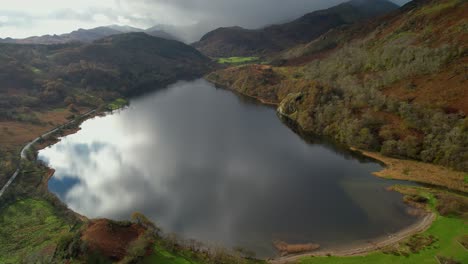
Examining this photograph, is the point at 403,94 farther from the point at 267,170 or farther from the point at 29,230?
the point at 29,230

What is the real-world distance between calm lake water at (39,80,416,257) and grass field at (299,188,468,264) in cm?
484

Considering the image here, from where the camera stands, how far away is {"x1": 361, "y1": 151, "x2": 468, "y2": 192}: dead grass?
195 ft

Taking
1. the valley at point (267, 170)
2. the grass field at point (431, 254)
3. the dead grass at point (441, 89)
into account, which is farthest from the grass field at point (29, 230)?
the dead grass at point (441, 89)

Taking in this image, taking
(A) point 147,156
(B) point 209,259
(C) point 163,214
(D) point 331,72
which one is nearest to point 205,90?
(D) point 331,72

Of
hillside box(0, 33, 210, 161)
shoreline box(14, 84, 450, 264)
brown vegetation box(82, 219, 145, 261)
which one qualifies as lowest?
shoreline box(14, 84, 450, 264)

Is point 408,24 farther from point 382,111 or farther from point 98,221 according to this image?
point 98,221

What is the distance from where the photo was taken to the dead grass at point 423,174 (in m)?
59.3

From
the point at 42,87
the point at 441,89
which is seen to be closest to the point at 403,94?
the point at 441,89

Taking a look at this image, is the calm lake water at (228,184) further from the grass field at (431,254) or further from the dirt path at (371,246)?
the grass field at (431,254)

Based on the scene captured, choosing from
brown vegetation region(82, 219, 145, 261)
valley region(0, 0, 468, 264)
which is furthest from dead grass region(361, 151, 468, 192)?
brown vegetation region(82, 219, 145, 261)

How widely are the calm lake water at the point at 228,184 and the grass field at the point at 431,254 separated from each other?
4.84 metres

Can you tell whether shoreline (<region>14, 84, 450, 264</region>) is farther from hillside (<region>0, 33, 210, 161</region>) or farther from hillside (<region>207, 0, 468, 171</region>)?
hillside (<region>0, 33, 210, 161</region>)

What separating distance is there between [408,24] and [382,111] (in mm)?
84522

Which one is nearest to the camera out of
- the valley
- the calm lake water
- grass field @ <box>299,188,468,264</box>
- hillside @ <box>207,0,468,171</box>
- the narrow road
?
grass field @ <box>299,188,468,264</box>
